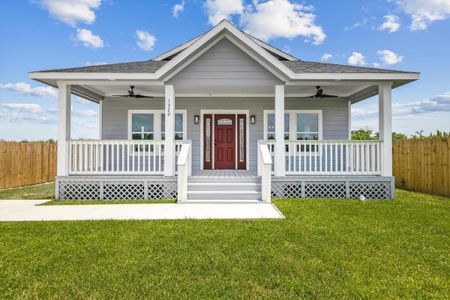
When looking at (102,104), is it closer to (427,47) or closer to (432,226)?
(432,226)

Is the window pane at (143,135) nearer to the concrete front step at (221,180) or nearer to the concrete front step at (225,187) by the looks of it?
the concrete front step at (221,180)

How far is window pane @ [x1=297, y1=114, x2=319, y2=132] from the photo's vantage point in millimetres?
12219

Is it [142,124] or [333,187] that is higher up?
[142,124]

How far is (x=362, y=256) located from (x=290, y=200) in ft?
14.6

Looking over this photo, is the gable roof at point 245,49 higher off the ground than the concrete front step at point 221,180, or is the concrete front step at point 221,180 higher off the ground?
the gable roof at point 245,49

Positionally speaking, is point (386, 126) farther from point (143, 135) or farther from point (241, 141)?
point (143, 135)

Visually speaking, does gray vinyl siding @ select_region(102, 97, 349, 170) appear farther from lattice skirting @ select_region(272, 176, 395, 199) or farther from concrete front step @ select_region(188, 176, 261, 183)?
lattice skirting @ select_region(272, 176, 395, 199)

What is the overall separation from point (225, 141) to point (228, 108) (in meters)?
1.29

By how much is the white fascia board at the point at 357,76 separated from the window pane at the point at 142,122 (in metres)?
5.96

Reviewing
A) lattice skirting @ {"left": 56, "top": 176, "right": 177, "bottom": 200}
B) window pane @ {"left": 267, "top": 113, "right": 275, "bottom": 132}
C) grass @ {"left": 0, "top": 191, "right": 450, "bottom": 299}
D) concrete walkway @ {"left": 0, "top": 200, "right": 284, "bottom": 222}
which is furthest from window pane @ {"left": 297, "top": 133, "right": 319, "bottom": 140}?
grass @ {"left": 0, "top": 191, "right": 450, "bottom": 299}

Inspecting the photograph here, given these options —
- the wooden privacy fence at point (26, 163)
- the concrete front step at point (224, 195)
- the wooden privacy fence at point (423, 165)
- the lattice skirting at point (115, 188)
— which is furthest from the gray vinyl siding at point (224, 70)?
the wooden privacy fence at point (26, 163)

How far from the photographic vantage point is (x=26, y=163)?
13.9m

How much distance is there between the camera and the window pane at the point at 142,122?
40.0 ft

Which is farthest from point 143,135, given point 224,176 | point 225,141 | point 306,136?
point 306,136
